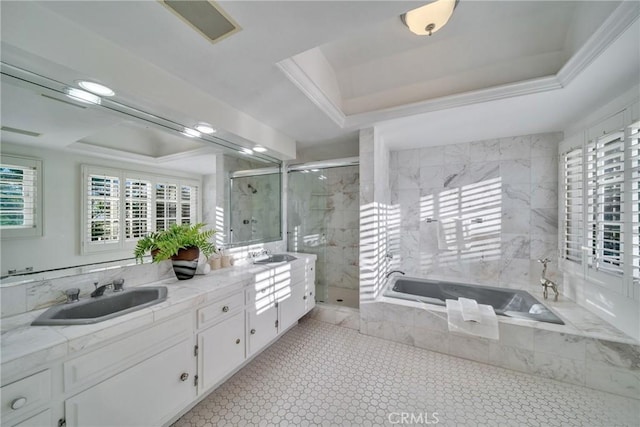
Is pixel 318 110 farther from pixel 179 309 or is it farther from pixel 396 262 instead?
pixel 396 262

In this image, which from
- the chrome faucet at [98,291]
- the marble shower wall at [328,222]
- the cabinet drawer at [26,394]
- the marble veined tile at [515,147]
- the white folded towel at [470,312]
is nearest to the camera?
the cabinet drawer at [26,394]

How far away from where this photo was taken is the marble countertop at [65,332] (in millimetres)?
Answer: 895

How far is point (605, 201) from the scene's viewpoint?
6.52 feet

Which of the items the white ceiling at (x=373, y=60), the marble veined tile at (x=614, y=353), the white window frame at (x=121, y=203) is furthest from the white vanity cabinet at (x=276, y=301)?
the marble veined tile at (x=614, y=353)

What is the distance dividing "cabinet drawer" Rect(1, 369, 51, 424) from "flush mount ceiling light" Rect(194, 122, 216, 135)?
1680mm

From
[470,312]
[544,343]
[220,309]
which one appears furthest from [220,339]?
[544,343]

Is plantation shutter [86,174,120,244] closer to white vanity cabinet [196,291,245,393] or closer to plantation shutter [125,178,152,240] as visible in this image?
plantation shutter [125,178,152,240]

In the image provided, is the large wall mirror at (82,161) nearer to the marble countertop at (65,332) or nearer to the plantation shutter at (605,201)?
the marble countertop at (65,332)

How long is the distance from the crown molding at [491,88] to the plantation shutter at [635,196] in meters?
0.61

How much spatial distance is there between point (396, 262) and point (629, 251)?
214 centimetres

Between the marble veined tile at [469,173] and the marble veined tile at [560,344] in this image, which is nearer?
the marble veined tile at [560,344]

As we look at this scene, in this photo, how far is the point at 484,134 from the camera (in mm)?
2820
